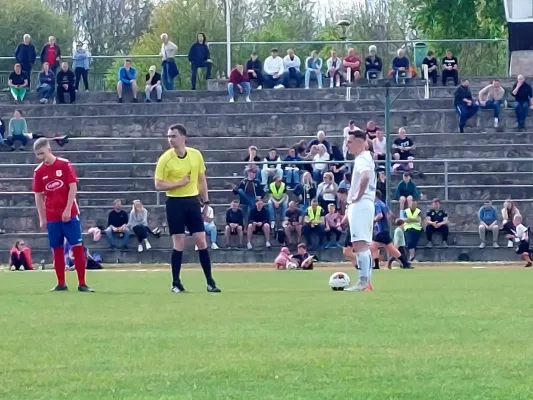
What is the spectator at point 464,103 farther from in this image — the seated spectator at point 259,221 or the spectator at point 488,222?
the seated spectator at point 259,221

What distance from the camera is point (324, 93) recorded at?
40062mm

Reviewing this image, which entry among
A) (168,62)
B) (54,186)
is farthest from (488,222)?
(54,186)

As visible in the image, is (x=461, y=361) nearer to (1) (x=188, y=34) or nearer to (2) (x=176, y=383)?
(2) (x=176, y=383)

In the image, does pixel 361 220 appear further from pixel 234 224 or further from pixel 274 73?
pixel 274 73

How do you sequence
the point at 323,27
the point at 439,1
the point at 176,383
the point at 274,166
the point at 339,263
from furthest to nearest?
the point at 323,27 → the point at 439,1 → the point at 274,166 → the point at 339,263 → the point at 176,383

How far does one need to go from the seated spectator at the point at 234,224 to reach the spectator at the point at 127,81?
33.3 ft

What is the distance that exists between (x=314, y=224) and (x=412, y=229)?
230 cm

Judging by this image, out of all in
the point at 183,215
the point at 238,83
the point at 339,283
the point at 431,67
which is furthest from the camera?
the point at 238,83

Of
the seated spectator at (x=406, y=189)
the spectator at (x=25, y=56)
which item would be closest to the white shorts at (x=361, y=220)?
the seated spectator at (x=406, y=189)

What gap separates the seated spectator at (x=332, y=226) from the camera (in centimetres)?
3055

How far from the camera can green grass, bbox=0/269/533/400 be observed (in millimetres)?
7039

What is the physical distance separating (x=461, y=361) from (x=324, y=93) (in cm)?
3235

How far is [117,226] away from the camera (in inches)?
1241

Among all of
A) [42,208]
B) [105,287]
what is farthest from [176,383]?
[105,287]
